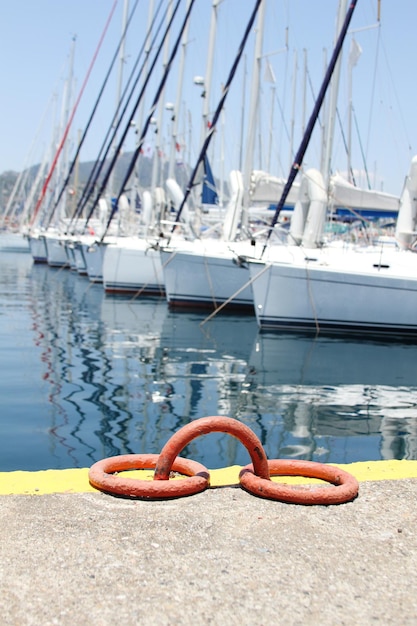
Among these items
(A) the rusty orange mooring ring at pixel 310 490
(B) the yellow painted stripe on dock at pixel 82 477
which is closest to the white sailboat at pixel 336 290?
(B) the yellow painted stripe on dock at pixel 82 477

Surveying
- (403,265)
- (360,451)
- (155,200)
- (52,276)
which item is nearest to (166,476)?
(360,451)

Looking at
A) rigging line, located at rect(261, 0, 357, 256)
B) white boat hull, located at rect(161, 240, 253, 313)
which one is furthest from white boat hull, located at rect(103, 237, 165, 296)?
rigging line, located at rect(261, 0, 357, 256)

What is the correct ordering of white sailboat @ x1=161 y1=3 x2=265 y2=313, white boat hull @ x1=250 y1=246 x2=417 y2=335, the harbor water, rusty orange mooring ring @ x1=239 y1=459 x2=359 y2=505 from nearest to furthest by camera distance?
rusty orange mooring ring @ x1=239 y1=459 x2=359 y2=505 → the harbor water → white boat hull @ x1=250 y1=246 x2=417 y2=335 → white sailboat @ x1=161 y1=3 x2=265 y2=313

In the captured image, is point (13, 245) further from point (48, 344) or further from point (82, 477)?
point (82, 477)

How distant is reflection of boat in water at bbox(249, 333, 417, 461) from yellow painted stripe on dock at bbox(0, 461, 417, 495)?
2.39m

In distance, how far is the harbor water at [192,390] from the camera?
7418mm

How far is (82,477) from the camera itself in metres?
4.45

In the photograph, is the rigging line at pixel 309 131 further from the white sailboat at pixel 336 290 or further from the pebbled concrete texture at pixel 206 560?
the pebbled concrete texture at pixel 206 560

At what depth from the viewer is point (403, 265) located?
16.5 meters

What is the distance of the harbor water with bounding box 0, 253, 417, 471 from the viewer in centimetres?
742

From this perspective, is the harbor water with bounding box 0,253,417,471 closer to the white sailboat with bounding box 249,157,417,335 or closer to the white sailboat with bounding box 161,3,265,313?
the white sailboat with bounding box 249,157,417,335

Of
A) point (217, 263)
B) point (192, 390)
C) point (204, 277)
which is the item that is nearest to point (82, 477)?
point (192, 390)

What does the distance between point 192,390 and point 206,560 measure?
7029 millimetres

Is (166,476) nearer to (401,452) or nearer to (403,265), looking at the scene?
(401,452)
